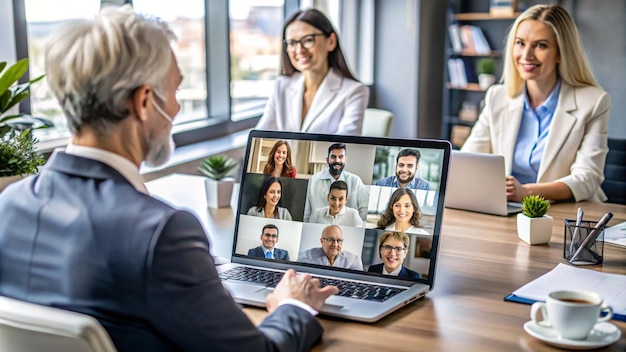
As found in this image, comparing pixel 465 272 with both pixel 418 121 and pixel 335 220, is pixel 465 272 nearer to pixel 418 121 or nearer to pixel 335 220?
pixel 335 220

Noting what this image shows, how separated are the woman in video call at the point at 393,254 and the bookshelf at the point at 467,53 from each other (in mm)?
4110

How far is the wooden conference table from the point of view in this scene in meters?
1.30

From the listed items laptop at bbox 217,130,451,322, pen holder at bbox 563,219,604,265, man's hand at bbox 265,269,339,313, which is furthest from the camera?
pen holder at bbox 563,219,604,265

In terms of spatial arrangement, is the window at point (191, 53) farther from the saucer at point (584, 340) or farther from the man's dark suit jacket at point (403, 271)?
the saucer at point (584, 340)

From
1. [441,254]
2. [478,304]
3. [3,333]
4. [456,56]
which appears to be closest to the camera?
[3,333]

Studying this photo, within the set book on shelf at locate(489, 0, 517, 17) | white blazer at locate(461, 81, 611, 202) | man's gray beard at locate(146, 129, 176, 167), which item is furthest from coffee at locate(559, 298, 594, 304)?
book on shelf at locate(489, 0, 517, 17)

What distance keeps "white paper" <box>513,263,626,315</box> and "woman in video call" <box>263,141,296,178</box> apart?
1.84 feet

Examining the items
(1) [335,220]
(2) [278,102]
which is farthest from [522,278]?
(2) [278,102]

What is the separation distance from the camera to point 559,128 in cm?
276

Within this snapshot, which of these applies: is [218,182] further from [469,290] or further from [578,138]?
[578,138]

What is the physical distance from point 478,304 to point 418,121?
4.36 meters

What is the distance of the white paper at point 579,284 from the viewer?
1.50 metres

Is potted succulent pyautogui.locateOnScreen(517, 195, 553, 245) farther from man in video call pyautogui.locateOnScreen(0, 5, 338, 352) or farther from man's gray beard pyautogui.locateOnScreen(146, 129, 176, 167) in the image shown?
man's gray beard pyautogui.locateOnScreen(146, 129, 176, 167)

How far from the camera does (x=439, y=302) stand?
151 cm
